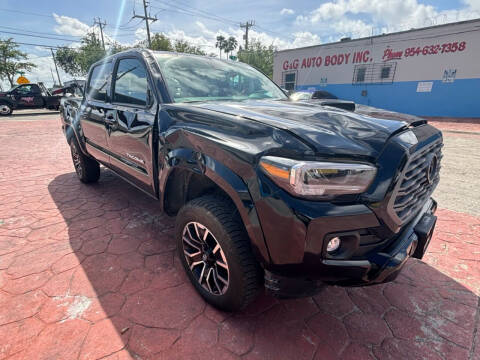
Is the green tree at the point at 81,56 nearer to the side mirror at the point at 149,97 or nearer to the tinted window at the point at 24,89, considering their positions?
the tinted window at the point at 24,89

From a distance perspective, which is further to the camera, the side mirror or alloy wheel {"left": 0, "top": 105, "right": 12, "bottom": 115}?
alloy wheel {"left": 0, "top": 105, "right": 12, "bottom": 115}

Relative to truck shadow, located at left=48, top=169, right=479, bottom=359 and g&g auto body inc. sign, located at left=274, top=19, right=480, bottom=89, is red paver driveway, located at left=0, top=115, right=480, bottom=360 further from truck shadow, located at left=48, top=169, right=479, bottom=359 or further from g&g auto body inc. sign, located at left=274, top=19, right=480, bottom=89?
g&g auto body inc. sign, located at left=274, top=19, right=480, bottom=89

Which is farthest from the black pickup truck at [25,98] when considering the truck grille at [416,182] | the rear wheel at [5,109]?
the truck grille at [416,182]

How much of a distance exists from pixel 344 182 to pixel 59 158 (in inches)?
272

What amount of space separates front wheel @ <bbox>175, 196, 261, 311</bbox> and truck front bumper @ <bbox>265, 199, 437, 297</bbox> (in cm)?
17

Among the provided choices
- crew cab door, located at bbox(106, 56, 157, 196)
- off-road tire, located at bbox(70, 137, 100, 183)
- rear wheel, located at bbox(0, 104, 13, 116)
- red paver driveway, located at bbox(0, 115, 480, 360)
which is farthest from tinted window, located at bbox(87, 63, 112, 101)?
rear wheel, located at bbox(0, 104, 13, 116)

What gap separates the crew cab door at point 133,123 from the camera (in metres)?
2.28

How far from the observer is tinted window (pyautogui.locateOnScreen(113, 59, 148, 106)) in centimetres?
241

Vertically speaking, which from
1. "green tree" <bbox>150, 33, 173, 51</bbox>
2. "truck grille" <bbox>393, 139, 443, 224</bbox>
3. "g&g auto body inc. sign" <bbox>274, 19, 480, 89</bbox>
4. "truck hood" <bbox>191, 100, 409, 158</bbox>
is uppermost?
"green tree" <bbox>150, 33, 173, 51</bbox>

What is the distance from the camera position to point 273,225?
4.41ft

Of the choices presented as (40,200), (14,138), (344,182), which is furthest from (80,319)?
(14,138)

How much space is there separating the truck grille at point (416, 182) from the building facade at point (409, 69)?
1730 centimetres

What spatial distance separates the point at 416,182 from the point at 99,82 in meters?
3.63

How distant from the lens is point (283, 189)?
1.31 m
